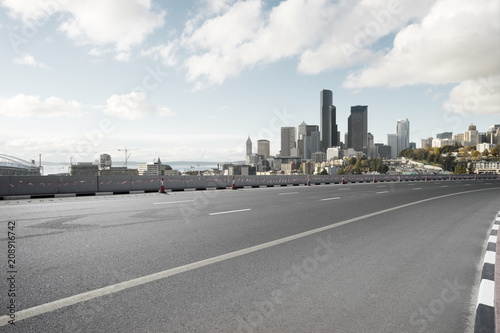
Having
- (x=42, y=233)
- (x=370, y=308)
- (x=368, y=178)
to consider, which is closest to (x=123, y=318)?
(x=370, y=308)

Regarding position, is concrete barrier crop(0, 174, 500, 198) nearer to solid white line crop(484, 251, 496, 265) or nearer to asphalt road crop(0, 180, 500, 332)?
asphalt road crop(0, 180, 500, 332)

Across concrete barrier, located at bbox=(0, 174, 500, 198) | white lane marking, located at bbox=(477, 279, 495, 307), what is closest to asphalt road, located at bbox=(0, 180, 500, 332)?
white lane marking, located at bbox=(477, 279, 495, 307)

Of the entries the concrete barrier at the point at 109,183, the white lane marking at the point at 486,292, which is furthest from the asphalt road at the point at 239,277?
the concrete barrier at the point at 109,183

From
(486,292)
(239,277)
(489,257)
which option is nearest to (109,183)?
(239,277)

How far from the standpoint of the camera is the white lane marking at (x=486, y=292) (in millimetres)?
3291

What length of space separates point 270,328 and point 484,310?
2367 mm

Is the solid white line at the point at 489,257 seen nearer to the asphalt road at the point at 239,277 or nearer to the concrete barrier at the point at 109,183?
the asphalt road at the point at 239,277

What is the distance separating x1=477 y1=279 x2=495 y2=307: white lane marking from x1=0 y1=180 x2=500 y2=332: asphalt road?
0.12 metres

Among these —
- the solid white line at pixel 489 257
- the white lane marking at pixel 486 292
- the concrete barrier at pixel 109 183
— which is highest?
the concrete barrier at pixel 109 183

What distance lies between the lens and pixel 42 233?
6.25 m

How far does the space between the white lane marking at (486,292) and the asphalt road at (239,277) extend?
0.12 m

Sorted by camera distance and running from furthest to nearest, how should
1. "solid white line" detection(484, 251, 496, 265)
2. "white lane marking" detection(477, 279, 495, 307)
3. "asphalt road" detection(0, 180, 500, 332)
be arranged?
"solid white line" detection(484, 251, 496, 265) → "white lane marking" detection(477, 279, 495, 307) → "asphalt road" detection(0, 180, 500, 332)

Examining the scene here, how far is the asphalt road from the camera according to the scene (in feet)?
9.46

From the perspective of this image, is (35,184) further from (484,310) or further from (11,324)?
(484,310)
